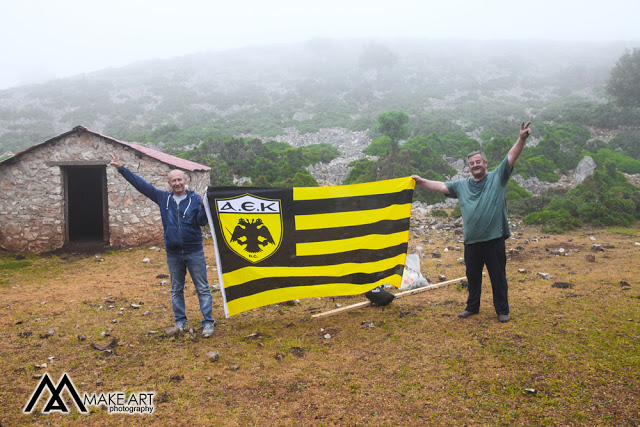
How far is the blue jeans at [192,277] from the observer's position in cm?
439

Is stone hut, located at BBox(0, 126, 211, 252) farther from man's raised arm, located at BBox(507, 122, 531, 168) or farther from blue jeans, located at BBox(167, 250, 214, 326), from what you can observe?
man's raised arm, located at BBox(507, 122, 531, 168)

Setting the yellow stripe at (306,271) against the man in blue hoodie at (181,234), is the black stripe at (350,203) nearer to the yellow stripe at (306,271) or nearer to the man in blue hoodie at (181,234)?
the yellow stripe at (306,271)

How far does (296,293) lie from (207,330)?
117cm

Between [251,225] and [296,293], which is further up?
[251,225]

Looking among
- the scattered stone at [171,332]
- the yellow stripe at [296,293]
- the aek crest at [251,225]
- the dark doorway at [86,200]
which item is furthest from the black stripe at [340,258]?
the dark doorway at [86,200]

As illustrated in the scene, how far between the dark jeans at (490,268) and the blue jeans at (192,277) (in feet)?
10.4

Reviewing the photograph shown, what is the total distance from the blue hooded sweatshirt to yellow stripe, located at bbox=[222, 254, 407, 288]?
58cm

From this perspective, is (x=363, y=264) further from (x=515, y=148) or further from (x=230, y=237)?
(x=515, y=148)

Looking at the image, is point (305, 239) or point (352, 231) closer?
point (305, 239)

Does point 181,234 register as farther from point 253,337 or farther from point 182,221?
point 253,337

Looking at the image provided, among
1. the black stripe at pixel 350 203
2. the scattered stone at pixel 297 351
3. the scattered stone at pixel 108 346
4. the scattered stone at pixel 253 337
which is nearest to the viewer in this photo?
the scattered stone at pixel 297 351

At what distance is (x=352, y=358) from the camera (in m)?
3.82

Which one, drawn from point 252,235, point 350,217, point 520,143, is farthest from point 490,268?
point 252,235

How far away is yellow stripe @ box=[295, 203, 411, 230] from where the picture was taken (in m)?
4.74
